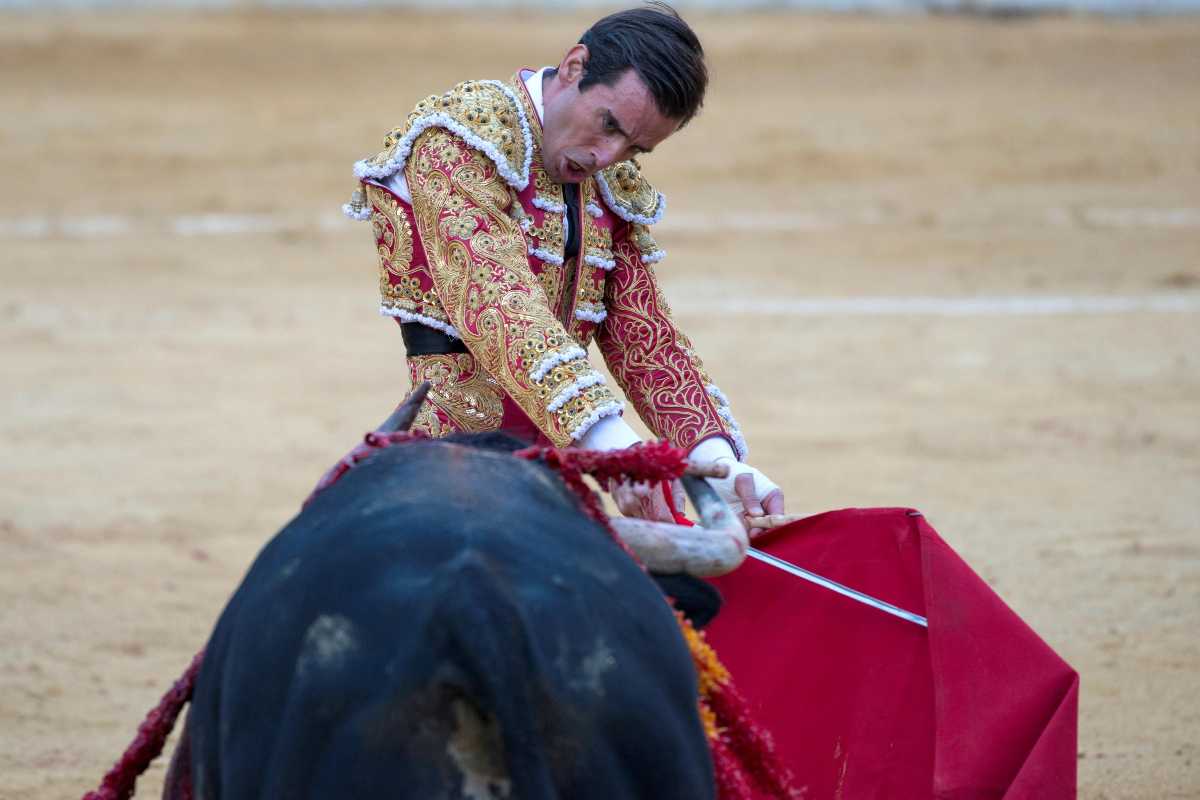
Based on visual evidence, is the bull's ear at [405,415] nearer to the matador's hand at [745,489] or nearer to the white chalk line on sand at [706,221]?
the matador's hand at [745,489]

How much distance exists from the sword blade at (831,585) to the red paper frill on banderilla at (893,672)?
1 cm

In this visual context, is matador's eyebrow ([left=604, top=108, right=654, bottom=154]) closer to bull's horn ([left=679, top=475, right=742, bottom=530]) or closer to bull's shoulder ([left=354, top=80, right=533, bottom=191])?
bull's shoulder ([left=354, top=80, right=533, bottom=191])

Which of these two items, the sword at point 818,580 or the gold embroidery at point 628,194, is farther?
the gold embroidery at point 628,194

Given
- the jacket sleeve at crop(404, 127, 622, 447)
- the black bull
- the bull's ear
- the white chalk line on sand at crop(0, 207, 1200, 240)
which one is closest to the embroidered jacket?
the jacket sleeve at crop(404, 127, 622, 447)

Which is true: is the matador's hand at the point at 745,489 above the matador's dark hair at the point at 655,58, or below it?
below

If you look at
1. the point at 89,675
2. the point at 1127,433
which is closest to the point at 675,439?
the point at 89,675

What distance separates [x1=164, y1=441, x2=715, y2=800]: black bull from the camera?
168cm

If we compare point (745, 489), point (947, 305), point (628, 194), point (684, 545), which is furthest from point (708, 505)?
point (947, 305)

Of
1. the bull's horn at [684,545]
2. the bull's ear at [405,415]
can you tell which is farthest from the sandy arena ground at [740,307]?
the bull's horn at [684,545]

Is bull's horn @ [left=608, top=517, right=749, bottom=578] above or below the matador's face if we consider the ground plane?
below

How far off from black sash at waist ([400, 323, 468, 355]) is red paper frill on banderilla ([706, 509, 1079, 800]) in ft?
1.95

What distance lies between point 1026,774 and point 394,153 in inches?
52.4

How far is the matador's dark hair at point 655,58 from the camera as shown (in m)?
2.47

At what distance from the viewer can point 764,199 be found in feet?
40.0
